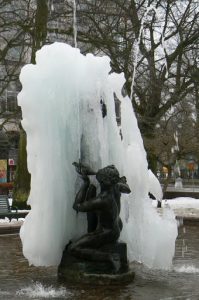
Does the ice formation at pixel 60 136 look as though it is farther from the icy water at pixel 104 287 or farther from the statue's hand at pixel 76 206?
the icy water at pixel 104 287

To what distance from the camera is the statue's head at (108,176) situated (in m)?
7.68

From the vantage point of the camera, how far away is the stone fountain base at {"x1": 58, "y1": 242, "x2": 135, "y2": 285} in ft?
25.4

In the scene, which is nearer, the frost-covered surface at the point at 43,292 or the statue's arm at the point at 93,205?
the frost-covered surface at the point at 43,292

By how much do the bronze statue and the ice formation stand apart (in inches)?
12.4

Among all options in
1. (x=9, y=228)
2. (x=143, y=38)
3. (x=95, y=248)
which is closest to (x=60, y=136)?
(x=95, y=248)

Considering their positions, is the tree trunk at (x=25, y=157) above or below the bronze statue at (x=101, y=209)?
above

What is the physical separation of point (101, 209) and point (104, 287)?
102cm

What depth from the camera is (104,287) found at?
24.9 ft

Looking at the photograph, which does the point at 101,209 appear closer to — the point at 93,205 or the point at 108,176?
the point at 93,205

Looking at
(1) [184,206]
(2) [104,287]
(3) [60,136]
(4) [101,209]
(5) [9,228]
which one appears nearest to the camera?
(2) [104,287]

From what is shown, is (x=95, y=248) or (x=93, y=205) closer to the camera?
(x=93, y=205)

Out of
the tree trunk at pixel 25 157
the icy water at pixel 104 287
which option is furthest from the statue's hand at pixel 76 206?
the tree trunk at pixel 25 157

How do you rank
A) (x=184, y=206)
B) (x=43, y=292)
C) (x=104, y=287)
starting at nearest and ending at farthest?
1. (x=43, y=292)
2. (x=104, y=287)
3. (x=184, y=206)

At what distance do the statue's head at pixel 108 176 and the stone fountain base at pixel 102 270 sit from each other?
90 centimetres
